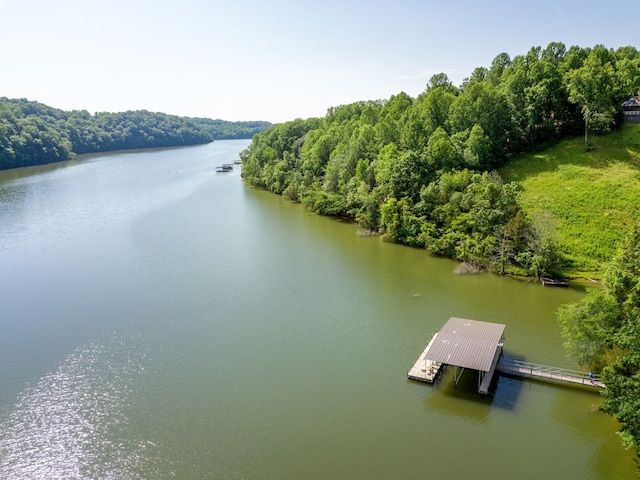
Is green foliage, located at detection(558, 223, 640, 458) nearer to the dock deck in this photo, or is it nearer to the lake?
the lake

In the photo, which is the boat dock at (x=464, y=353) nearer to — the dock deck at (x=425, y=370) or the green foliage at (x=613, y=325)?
the dock deck at (x=425, y=370)

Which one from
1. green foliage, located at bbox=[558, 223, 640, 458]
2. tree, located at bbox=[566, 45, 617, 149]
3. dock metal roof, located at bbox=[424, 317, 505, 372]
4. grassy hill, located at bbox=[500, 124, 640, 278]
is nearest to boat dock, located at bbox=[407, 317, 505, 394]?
dock metal roof, located at bbox=[424, 317, 505, 372]

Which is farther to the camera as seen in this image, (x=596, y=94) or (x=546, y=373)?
(x=596, y=94)

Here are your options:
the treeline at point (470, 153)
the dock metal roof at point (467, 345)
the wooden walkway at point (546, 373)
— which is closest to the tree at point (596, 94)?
the treeline at point (470, 153)

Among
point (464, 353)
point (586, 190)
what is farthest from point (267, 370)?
point (586, 190)

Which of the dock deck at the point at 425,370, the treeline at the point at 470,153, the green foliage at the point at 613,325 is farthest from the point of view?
the treeline at the point at 470,153

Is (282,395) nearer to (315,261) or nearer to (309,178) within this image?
(315,261)

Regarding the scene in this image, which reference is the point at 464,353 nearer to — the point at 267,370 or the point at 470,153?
the point at 267,370
